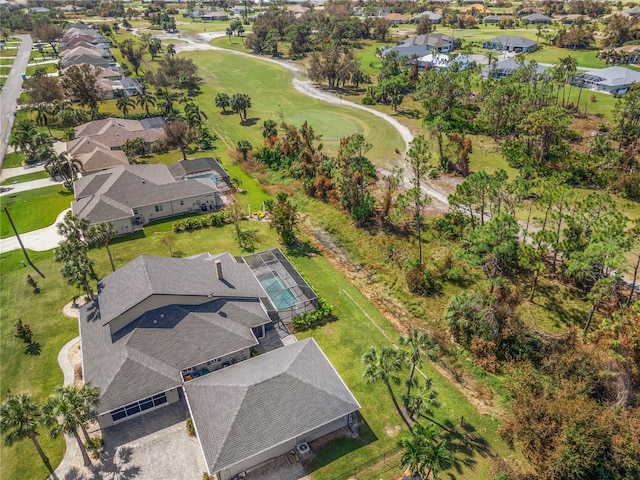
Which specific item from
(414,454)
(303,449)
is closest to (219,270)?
(303,449)

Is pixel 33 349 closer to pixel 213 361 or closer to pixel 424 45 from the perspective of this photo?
pixel 213 361

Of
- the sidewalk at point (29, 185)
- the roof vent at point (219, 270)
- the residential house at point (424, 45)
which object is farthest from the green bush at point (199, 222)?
the residential house at point (424, 45)

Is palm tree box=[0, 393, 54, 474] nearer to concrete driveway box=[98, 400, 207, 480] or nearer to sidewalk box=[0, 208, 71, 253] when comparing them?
concrete driveway box=[98, 400, 207, 480]

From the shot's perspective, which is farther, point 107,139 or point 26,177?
point 107,139

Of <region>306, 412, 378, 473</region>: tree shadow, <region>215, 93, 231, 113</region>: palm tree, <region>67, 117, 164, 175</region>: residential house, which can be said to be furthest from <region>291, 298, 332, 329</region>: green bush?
<region>215, 93, 231, 113</region>: palm tree

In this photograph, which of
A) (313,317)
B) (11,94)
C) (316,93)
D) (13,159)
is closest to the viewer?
(313,317)

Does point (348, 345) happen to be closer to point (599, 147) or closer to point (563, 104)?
point (599, 147)
